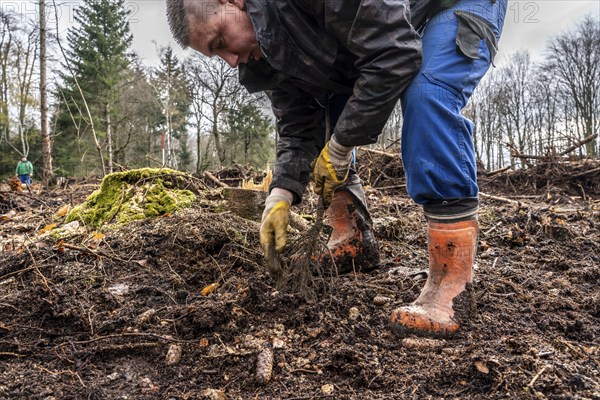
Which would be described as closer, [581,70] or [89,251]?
[89,251]

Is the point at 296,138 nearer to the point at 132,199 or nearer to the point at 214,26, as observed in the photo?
the point at 214,26

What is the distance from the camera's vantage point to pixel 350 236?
224cm

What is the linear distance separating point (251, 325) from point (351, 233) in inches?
35.5

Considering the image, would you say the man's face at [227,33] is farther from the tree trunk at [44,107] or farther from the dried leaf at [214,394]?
the tree trunk at [44,107]

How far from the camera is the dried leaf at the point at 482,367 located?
1.16 meters

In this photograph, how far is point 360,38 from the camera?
56.6 inches

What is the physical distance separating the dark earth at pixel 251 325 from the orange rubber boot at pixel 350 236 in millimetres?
87

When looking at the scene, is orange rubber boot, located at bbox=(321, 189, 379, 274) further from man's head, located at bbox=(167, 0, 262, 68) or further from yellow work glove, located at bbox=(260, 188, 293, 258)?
man's head, located at bbox=(167, 0, 262, 68)

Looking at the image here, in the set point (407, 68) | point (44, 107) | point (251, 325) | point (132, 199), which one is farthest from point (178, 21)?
point (44, 107)

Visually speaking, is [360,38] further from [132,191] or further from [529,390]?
[132,191]

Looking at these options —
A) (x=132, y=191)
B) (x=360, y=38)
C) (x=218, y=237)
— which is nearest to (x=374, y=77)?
(x=360, y=38)

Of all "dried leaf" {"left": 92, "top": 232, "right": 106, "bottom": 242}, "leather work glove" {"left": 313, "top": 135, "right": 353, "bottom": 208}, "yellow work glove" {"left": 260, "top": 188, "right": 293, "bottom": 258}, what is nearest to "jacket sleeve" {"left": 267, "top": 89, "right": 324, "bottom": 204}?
"yellow work glove" {"left": 260, "top": 188, "right": 293, "bottom": 258}

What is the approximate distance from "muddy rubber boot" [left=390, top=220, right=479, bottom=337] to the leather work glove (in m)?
0.43

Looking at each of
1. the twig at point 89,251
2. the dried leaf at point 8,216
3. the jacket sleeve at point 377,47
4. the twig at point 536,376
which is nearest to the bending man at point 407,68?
the jacket sleeve at point 377,47
